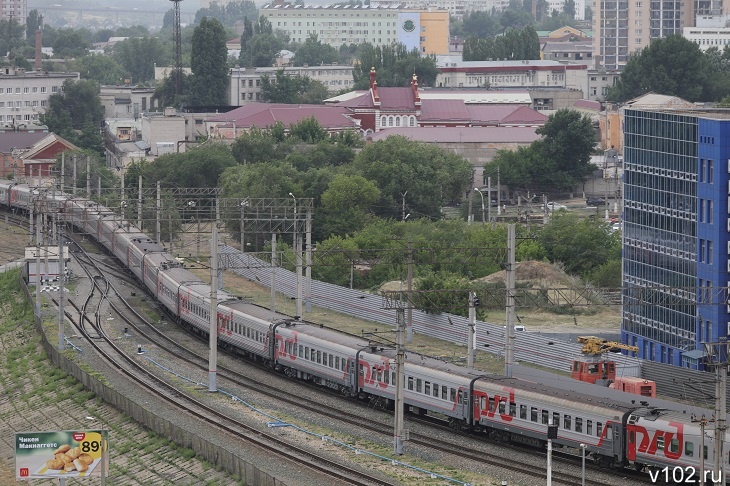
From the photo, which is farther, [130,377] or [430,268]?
Answer: [430,268]

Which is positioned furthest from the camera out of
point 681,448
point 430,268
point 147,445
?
point 430,268

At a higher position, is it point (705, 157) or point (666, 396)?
point (705, 157)

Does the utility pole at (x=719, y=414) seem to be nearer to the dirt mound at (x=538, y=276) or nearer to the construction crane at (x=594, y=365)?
the construction crane at (x=594, y=365)

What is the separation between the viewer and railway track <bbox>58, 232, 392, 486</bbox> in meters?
41.7

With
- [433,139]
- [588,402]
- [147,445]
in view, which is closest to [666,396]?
[588,402]

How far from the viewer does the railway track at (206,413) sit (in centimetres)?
4166

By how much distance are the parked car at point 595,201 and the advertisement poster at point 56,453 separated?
89.2m

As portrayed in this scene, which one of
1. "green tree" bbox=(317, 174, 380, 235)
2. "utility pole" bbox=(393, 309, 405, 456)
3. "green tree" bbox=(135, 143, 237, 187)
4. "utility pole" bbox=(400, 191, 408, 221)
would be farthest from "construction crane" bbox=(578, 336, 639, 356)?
"green tree" bbox=(135, 143, 237, 187)

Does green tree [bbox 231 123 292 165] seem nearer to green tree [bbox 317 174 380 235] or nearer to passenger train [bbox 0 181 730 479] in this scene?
green tree [bbox 317 174 380 235]

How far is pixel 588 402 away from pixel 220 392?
1607cm

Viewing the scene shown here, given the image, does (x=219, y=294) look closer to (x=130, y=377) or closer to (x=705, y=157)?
(x=130, y=377)

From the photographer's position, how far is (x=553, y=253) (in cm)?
8712

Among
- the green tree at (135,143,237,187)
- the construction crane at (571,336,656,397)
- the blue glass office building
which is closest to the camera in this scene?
the construction crane at (571,336,656,397)

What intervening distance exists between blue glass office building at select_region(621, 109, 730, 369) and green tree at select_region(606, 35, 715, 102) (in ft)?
362
